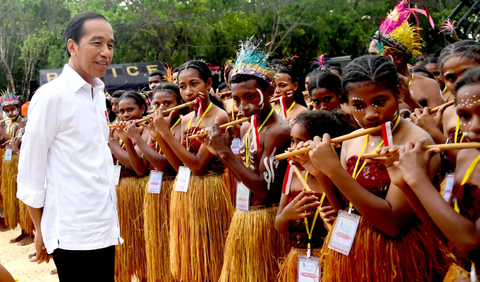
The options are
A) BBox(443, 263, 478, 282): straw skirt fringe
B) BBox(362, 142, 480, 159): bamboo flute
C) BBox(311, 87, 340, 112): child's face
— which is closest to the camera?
BBox(362, 142, 480, 159): bamboo flute

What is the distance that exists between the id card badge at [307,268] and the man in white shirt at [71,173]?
96 centimetres

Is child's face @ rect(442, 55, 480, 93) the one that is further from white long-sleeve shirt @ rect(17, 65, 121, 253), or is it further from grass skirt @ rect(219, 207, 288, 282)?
white long-sleeve shirt @ rect(17, 65, 121, 253)

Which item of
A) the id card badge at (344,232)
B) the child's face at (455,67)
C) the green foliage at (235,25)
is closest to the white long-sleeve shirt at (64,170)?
the id card badge at (344,232)

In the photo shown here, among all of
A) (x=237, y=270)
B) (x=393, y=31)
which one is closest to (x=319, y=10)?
(x=393, y=31)

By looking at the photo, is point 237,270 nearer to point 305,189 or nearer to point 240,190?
point 240,190

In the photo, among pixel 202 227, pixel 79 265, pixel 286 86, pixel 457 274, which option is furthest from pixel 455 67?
pixel 79 265

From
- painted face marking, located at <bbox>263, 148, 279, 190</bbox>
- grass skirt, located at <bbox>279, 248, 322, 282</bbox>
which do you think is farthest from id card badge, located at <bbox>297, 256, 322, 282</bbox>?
painted face marking, located at <bbox>263, 148, 279, 190</bbox>

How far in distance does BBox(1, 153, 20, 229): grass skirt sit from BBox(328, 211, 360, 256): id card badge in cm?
594

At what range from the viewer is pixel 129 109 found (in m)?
4.34

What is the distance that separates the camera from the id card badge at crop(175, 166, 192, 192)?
357 cm

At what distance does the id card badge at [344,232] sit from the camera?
197 centimetres

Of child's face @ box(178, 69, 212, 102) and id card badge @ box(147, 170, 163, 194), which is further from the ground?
child's face @ box(178, 69, 212, 102)

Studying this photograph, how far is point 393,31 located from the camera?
129 inches

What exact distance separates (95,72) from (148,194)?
1815mm
